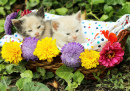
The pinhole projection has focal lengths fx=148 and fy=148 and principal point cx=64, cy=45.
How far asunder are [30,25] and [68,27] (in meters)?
0.32

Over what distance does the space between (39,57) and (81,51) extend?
12.2 inches

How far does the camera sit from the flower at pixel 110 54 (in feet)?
3.22

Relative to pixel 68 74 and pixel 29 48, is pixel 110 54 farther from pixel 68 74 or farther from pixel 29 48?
pixel 29 48

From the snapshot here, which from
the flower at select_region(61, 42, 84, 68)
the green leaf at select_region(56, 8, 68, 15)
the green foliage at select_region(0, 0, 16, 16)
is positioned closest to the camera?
the flower at select_region(61, 42, 84, 68)

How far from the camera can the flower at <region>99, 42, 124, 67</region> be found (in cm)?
98

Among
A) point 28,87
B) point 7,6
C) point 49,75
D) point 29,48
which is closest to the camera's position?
point 28,87

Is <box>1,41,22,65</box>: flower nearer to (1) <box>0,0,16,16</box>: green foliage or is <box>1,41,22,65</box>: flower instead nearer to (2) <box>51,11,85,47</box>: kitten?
(2) <box>51,11,85,47</box>: kitten

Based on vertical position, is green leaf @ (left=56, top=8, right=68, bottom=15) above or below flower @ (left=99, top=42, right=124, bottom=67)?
above

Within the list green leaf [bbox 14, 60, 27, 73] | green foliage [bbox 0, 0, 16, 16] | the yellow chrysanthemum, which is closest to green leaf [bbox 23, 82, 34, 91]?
the yellow chrysanthemum

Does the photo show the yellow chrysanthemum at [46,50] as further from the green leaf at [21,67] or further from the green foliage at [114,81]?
the green foliage at [114,81]

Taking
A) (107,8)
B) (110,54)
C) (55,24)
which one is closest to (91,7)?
(107,8)

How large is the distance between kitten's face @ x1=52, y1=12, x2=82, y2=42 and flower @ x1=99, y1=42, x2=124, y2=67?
28 centimetres

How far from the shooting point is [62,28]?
3.84 feet

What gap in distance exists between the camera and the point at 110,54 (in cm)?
102
